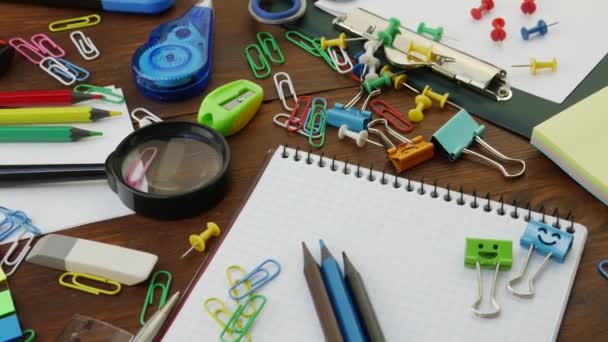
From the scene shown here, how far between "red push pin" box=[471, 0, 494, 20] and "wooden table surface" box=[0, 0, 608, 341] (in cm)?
22

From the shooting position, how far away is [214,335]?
802 millimetres

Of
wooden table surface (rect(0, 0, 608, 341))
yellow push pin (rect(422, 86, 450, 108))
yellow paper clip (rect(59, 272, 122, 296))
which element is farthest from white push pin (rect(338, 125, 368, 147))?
yellow paper clip (rect(59, 272, 122, 296))

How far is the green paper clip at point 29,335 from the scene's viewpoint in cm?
81

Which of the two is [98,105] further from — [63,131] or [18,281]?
[18,281]

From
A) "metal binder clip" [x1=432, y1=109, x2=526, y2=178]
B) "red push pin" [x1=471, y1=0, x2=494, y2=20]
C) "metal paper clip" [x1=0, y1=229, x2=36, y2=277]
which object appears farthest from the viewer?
"red push pin" [x1=471, y1=0, x2=494, y2=20]

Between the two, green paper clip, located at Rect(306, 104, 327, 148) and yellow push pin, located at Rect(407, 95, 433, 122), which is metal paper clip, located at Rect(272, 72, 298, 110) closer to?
green paper clip, located at Rect(306, 104, 327, 148)

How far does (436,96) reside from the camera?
107cm

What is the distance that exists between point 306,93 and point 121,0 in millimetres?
383

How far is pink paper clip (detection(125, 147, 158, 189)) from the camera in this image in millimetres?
934

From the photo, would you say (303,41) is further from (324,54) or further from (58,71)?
(58,71)

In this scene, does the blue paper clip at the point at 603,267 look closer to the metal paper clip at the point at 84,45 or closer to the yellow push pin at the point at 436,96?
the yellow push pin at the point at 436,96

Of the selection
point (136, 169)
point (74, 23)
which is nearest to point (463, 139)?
point (136, 169)

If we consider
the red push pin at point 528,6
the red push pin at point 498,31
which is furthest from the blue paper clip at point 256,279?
the red push pin at point 528,6

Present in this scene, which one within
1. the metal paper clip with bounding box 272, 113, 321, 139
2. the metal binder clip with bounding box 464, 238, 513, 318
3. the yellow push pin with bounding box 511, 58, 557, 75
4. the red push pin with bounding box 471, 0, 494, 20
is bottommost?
the metal paper clip with bounding box 272, 113, 321, 139
